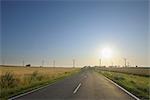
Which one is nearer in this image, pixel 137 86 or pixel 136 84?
pixel 137 86

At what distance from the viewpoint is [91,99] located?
505 inches

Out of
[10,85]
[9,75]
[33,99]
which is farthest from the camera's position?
[9,75]

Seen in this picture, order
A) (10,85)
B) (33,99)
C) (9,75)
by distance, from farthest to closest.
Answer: (9,75)
(10,85)
(33,99)

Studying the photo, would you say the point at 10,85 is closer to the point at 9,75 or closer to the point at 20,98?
the point at 9,75

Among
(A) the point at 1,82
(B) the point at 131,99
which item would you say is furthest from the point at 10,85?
(B) the point at 131,99

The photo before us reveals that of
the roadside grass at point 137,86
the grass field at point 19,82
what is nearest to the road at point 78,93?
the roadside grass at point 137,86

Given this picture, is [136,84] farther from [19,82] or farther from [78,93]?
[78,93]

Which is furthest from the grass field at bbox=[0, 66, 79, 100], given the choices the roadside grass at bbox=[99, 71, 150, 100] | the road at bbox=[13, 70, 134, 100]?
the roadside grass at bbox=[99, 71, 150, 100]

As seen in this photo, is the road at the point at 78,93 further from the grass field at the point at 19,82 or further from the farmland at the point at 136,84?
the grass field at the point at 19,82

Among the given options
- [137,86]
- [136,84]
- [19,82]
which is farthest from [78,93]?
[136,84]

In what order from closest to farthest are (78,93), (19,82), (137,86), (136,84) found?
1. (78,93)
2. (137,86)
3. (19,82)
4. (136,84)

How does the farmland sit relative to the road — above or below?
below

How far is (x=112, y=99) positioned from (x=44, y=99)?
3499 mm

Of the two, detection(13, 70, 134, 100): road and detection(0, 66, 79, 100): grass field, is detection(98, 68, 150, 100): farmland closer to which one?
detection(13, 70, 134, 100): road
